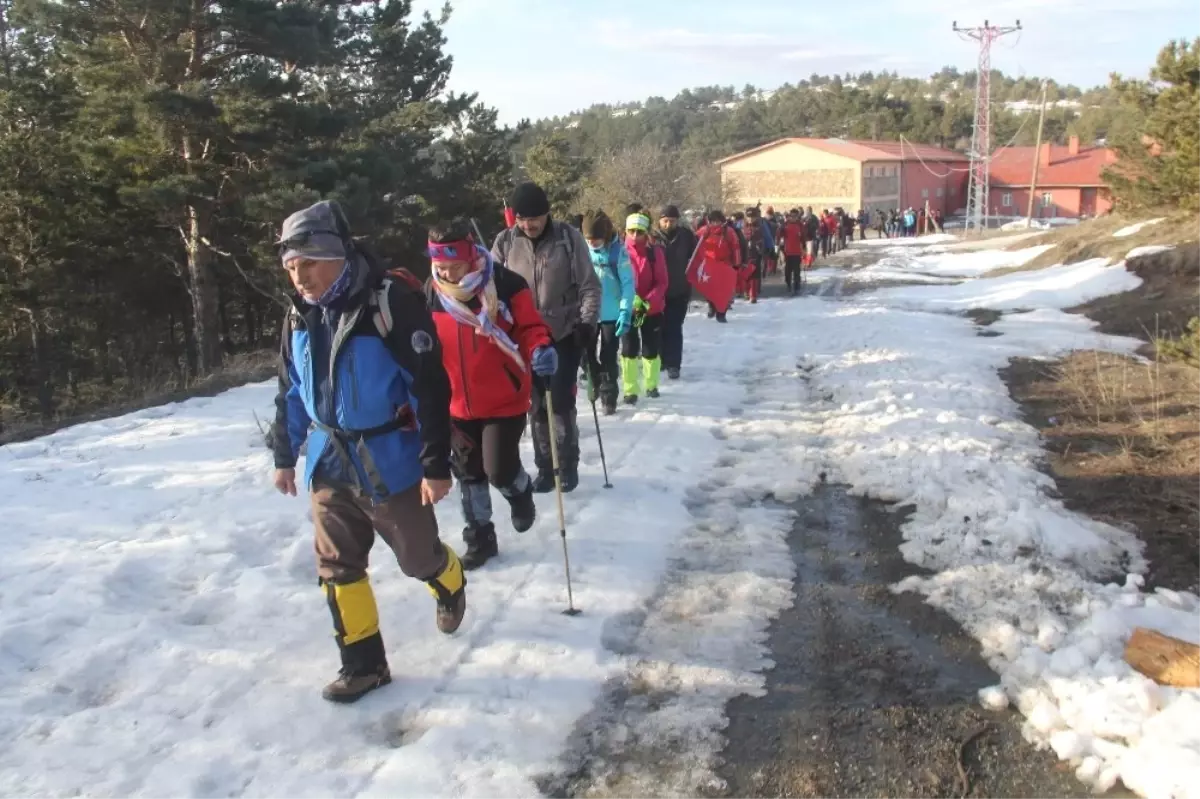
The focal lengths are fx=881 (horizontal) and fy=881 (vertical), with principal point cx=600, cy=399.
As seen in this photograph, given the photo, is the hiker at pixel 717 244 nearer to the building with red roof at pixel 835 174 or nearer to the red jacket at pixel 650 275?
the red jacket at pixel 650 275

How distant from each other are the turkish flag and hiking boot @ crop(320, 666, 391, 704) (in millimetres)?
9485

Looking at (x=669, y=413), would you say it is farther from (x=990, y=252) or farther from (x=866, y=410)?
(x=990, y=252)

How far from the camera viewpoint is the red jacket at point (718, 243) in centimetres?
1252

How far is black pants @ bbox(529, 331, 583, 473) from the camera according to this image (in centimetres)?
603

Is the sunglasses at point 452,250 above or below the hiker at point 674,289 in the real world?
above

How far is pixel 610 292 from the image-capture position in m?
8.16

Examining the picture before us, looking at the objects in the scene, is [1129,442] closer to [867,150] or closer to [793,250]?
[793,250]

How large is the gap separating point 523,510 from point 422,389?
1.90m

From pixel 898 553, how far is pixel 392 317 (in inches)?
133

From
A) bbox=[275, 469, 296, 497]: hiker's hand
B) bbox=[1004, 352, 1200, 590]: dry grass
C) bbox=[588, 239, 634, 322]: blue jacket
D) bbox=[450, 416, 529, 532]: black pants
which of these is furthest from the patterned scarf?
bbox=[1004, 352, 1200, 590]: dry grass

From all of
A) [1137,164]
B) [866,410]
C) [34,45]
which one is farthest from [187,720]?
[34,45]

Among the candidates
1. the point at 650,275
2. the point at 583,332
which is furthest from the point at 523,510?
the point at 650,275

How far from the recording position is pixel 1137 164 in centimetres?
1917

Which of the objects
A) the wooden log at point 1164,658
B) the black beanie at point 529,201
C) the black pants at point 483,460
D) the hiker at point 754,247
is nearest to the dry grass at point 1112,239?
the hiker at point 754,247
